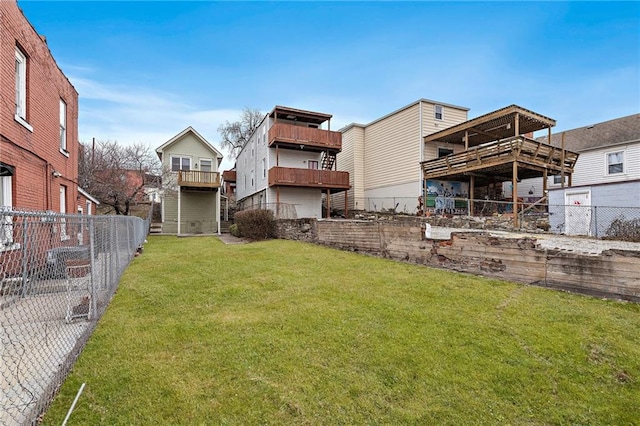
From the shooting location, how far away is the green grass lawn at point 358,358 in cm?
272

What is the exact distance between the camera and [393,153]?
68.5 ft

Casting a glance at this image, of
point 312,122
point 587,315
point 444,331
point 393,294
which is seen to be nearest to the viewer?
point 444,331

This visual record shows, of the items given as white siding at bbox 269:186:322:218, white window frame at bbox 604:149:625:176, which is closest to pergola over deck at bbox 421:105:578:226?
white window frame at bbox 604:149:625:176

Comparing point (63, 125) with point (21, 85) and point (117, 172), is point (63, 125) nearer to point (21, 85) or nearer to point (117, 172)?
point (21, 85)

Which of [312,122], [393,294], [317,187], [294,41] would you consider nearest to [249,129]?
[312,122]

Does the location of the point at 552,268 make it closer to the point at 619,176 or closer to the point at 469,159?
the point at 469,159

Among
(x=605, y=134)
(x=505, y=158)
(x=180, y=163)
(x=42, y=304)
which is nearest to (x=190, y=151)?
(x=180, y=163)

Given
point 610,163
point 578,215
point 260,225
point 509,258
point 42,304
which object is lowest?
point 42,304

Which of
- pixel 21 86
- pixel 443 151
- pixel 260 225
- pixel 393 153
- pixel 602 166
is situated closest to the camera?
pixel 21 86

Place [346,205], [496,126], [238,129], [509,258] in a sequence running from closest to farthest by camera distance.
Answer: [509,258]
[496,126]
[346,205]
[238,129]

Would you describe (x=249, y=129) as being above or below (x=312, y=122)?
above

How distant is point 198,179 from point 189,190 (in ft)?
7.01

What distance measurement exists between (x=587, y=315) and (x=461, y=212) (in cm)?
1464

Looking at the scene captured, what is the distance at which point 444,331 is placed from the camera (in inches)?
167
